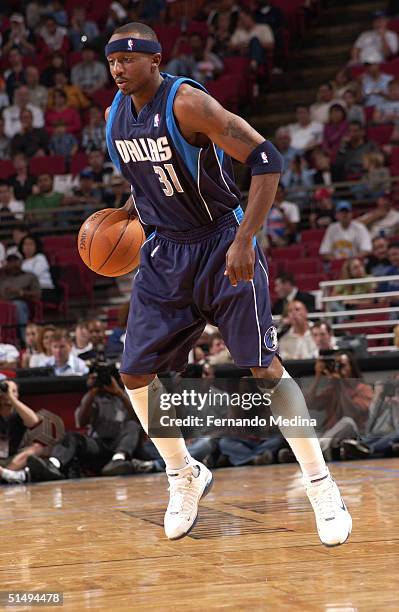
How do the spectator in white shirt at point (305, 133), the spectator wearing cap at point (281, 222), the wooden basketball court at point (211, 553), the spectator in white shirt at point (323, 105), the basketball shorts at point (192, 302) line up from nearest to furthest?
the wooden basketball court at point (211, 553), the basketball shorts at point (192, 302), the spectator wearing cap at point (281, 222), the spectator in white shirt at point (305, 133), the spectator in white shirt at point (323, 105)

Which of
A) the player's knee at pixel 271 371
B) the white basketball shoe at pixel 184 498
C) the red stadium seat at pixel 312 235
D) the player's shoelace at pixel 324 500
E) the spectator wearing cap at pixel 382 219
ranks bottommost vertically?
the red stadium seat at pixel 312 235

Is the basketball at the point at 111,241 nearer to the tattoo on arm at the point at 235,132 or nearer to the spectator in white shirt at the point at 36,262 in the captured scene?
the tattoo on arm at the point at 235,132

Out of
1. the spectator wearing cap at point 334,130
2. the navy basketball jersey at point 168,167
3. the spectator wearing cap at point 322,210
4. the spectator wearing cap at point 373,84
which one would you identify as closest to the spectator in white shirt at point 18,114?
the spectator wearing cap at point 334,130

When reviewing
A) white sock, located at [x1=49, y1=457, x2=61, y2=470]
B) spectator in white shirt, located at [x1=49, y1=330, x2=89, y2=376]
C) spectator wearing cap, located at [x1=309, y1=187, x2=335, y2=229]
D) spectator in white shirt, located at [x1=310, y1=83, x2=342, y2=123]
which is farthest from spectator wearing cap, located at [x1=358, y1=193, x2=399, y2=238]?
white sock, located at [x1=49, y1=457, x2=61, y2=470]

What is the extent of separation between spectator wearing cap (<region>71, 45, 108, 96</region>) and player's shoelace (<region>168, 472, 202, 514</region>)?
41.4ft

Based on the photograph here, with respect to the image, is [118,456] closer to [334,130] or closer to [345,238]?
[345,238]

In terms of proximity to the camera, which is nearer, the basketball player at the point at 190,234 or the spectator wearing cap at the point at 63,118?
the basketball player at the point at 190,234

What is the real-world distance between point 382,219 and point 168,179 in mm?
8290

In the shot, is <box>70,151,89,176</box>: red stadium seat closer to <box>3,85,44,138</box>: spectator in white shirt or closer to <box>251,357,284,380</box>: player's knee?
<box>3,85,44,138</box>: spectator in white shirt

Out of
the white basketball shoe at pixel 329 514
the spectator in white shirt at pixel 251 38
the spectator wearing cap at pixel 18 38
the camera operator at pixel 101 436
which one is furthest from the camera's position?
the spectator wearing cap at pixel 18 38

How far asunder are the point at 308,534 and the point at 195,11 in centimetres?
1423

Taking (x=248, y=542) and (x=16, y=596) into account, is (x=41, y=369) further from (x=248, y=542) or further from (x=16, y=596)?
(x=16, y=596)

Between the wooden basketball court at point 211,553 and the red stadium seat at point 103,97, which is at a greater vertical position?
the red stadium seat at point 103,97

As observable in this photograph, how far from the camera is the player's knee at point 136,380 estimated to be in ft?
13.8
